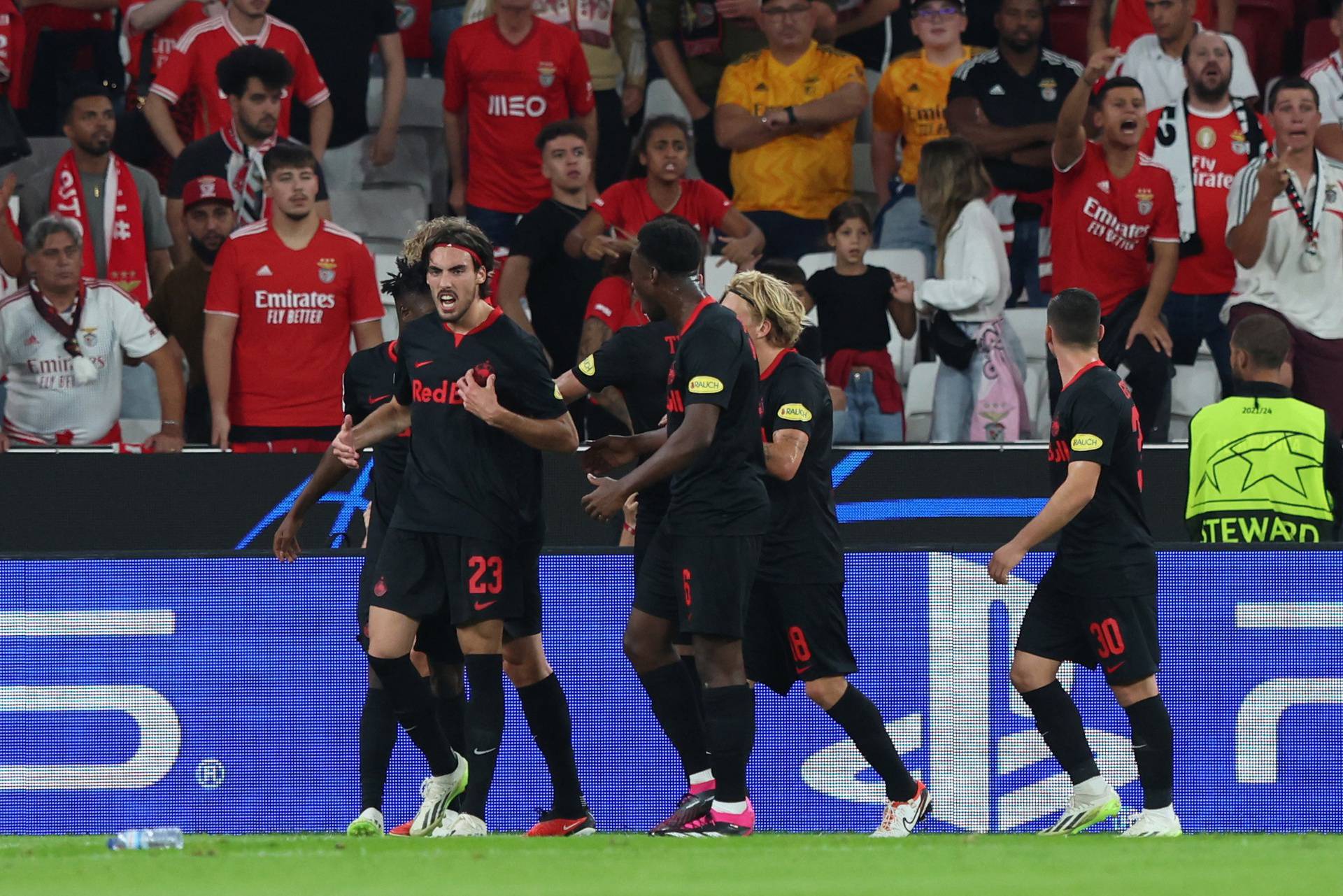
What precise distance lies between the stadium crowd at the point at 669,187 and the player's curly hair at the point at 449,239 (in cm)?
251

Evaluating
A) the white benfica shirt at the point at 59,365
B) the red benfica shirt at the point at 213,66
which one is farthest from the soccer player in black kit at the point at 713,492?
the red benfica shirt at the point at 213,66

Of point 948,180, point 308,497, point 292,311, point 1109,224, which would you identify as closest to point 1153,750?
point 308,497

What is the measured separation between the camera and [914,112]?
11891 mm

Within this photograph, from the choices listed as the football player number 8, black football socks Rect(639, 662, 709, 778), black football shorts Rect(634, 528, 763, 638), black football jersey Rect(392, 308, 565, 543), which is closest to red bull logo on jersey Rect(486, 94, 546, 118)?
black football jersey Rect(392, 308, 565, 543)

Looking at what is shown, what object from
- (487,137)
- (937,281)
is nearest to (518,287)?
(487,137)

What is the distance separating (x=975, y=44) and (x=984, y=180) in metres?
2.61

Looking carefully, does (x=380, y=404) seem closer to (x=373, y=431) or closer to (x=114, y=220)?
(x=373, y=431)

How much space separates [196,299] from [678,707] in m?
4.60

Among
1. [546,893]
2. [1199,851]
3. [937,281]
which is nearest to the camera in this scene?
[546,893]

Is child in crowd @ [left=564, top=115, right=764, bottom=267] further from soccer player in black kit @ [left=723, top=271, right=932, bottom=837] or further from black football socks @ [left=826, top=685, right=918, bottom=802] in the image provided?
black football socks @ [left=826, top=685, right=918, bottom=802]

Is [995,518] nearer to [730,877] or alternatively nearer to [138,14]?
[730,877]

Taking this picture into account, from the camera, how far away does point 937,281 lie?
1042cm

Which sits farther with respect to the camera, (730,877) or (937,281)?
(937,281)

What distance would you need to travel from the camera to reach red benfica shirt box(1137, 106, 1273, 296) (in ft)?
36.7
